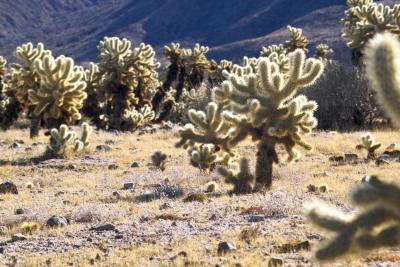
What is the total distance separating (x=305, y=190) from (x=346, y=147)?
7412mm

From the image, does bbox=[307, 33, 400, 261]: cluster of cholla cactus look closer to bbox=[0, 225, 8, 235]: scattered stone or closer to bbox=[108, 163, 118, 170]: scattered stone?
bbox=[0, 225, 8, 235]: scattered stone

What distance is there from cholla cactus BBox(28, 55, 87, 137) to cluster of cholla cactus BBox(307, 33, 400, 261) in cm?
1546

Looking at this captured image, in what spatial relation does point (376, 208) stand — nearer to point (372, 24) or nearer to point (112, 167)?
point (112, 167)

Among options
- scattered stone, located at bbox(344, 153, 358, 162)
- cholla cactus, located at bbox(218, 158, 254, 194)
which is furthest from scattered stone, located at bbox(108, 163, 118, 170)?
scattered stone, located at bbox(344, 153, 358, 162)

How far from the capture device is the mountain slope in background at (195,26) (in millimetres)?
129625

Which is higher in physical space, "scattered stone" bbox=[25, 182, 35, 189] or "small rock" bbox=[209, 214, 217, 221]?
"scattered stone" bbox=[25, 182, 35, 189]

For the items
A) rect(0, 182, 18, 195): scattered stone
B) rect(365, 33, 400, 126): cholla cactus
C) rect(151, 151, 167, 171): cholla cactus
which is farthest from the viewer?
rect(151, 151, 167, 171): cholla cactus

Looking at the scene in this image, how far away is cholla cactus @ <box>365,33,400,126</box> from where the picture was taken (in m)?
3.94

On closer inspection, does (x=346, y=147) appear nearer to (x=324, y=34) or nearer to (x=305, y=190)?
(x=305, y=190)

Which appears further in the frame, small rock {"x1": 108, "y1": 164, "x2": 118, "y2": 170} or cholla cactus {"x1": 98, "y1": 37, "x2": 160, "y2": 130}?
cholla cactus {"x1": 98, "y1": 37, "x2": 160, "y2": 130}

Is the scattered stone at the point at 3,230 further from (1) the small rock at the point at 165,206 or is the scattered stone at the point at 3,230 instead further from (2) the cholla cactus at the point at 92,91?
(2) the cholla cactus at the point at 92,91

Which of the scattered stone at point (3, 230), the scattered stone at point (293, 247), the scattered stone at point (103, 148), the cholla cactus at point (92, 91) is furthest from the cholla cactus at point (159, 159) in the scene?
the cholla cactus at point (92, 91)

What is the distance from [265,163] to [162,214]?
303 centimetres

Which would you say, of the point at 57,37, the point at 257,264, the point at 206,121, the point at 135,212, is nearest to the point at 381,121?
the point at 206,121
